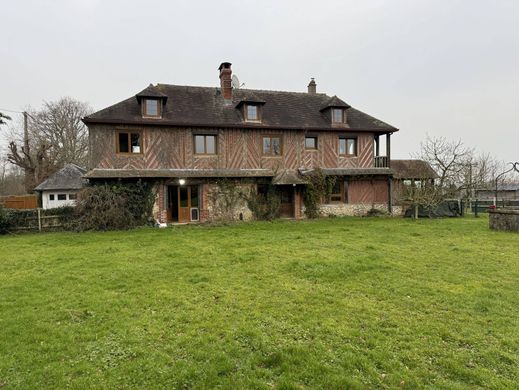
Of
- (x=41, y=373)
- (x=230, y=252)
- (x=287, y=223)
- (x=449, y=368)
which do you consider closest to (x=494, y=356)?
(x=449, y=368)

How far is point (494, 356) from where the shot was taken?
3543 mm

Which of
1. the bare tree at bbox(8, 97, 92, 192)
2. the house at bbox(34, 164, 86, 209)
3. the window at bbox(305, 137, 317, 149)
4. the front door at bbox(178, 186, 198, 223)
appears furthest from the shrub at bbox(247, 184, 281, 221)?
the bare tree at bbox(8, 97, 92, 192)

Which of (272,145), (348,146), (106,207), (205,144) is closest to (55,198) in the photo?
(106,207)

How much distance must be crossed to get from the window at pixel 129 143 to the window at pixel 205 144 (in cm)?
299

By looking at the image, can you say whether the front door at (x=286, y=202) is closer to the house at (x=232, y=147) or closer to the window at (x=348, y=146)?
the house at (x=232, y=147)

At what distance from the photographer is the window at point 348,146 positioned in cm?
1922

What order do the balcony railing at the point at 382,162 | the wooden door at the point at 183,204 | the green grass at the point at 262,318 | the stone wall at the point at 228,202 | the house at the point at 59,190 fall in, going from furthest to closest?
the house at the point at 59,190 < the balcony railing at the point at 382,162 < the stone wall at the point at 228,202 < the wooden door at the point at 183,204 < the green grass at the point at 262,318

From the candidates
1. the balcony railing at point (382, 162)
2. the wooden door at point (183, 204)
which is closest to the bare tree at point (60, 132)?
the wooden door at point (183, 204)

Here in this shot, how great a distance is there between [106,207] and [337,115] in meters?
14.3

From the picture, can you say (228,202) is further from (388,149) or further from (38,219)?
(388,149)

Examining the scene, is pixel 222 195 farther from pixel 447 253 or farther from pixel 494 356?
pixel 494 356

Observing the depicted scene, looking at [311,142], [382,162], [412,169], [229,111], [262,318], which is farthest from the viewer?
[412,169]

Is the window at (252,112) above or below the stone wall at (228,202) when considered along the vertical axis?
above

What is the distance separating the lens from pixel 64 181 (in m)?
21.1
